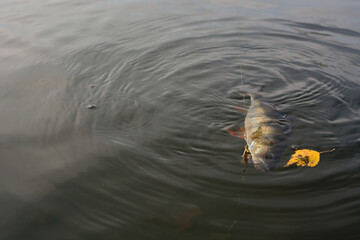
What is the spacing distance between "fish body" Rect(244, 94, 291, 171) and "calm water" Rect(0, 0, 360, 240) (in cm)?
10

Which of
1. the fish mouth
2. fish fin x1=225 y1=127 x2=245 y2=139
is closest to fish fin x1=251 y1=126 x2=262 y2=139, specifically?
fish fin x1=225 y1=127 x2=245 y2=139

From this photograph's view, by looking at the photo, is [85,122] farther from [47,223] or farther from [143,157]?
[47,223]

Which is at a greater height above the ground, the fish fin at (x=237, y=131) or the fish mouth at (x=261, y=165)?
the fish fin at (x=237, y=131)

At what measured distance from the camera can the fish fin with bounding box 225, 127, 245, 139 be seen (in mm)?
4035

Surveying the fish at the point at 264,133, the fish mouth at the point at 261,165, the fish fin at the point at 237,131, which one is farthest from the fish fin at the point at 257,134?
the fish mouth at the point at 261,165

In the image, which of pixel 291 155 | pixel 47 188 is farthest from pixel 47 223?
pixel 291 155

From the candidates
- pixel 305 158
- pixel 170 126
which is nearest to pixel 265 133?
pixel 305 158

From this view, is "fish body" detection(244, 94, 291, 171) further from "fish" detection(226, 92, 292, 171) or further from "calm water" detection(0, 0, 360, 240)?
"calm water" detection(0, 0, 360, 240)

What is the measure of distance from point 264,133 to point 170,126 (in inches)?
44.2

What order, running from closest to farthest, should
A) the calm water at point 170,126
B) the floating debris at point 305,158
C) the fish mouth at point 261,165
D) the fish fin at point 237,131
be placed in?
the calm water at point 170,126 < the fish mouth at point 261,165 < the floating debris at point 305,158 < the fish fin at point 237,131

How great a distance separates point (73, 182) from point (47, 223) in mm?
527

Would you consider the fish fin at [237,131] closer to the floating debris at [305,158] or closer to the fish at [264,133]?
the fish at [264,133]

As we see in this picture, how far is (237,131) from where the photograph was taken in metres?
4.17

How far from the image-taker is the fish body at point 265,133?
3.55 m
